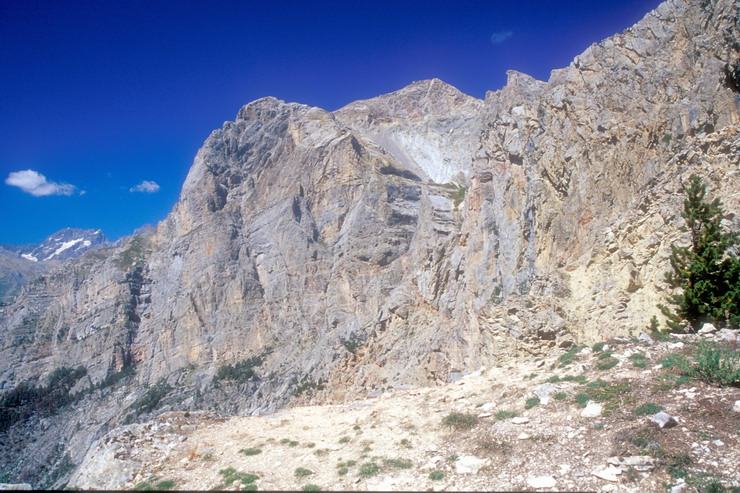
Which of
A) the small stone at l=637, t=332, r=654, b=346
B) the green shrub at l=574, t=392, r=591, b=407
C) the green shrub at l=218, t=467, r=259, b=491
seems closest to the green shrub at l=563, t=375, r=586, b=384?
the green shrub at l=574, t=392, r=591, b=407

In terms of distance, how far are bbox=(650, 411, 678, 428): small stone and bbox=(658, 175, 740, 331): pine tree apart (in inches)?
388

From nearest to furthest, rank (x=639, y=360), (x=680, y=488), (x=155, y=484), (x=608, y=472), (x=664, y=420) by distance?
(x=680, y=488)
(x=608, y=472)
(x=664, y=420)
(x=155, y=484)
(x=639, y=360)

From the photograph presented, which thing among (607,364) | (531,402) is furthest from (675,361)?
(531,402)

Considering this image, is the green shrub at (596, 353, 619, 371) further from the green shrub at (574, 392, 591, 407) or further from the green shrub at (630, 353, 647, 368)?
the green shrub at (574, 392, 591, 407)

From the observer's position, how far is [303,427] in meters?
18.3

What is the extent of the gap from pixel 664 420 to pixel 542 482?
417cm

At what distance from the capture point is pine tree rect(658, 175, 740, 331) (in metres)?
18.7

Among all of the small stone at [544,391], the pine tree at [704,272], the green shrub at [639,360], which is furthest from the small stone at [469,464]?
the pine tree at [704,272]

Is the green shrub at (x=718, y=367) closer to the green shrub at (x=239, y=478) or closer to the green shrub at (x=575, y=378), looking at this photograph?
the green shrub at (x=575, y=378)

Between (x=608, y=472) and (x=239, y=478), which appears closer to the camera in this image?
(x=608, y=472)

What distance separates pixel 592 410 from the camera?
13383 mm

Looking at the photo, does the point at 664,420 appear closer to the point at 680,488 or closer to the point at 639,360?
the point at 680,488

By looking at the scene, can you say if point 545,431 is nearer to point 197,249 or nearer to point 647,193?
point 647,193

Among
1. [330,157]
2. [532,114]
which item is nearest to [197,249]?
[330,157]
